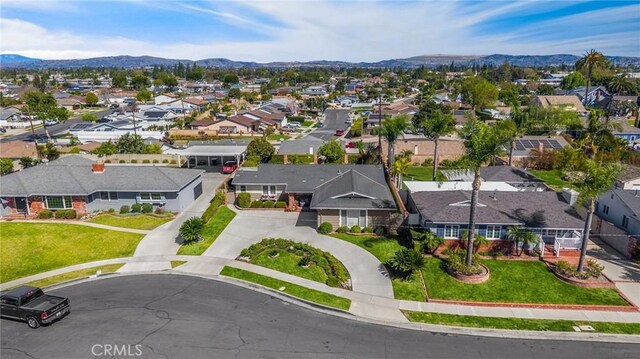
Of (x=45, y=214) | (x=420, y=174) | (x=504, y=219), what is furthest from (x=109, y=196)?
(x=420, y=174)

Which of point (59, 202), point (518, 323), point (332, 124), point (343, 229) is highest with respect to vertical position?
point (332, 124)

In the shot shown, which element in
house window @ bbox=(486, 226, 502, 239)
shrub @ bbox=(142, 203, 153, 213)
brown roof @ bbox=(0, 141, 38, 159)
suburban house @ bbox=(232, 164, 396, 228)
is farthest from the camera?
brown roof @ bbox=(0, 141, 38, 159)

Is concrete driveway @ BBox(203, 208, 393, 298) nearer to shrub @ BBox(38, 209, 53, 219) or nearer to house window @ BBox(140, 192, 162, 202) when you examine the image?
house window @ BBox(140, 192, 162, 202)

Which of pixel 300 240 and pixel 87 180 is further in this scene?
pixel 87 180

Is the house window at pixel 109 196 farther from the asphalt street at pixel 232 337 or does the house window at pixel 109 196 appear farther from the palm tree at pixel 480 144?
the palm tree at pixel 480 144

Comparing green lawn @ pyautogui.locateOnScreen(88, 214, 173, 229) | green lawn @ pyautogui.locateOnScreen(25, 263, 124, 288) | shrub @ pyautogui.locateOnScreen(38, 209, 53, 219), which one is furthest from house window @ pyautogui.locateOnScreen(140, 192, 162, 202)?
green lawn @ pyautogui.locateOnScreen(25, 263, 124, 288)

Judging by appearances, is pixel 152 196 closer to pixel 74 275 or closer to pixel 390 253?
pixel 74 275

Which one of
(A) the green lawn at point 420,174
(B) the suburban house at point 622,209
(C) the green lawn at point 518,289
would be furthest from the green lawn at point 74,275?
(B) the suburban house at point 622,209
